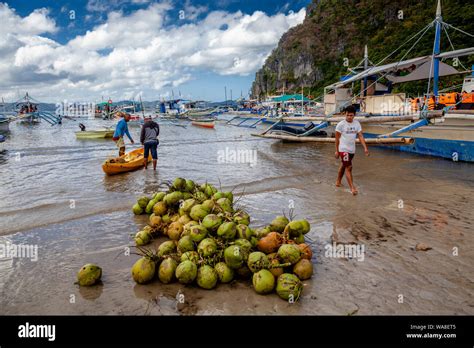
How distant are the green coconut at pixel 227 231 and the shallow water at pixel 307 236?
22.2 inches

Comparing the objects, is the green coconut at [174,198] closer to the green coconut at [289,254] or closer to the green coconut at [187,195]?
the green coconut at [187,195]

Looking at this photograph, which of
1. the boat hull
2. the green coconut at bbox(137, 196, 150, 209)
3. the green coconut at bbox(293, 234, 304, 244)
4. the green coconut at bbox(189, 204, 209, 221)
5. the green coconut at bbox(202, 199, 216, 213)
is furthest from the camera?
the boat hull

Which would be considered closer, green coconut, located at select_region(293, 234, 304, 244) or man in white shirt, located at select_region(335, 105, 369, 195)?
green coconut, located at select_region(293, 234, 304, 244)

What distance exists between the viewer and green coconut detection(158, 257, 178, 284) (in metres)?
3.51

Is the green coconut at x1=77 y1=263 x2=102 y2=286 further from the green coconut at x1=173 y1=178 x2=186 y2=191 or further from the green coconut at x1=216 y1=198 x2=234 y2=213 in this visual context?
the green coconut at x1=173 y1=178 x2=186 y2=191

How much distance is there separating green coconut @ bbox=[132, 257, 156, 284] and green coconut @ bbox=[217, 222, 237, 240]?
873mm

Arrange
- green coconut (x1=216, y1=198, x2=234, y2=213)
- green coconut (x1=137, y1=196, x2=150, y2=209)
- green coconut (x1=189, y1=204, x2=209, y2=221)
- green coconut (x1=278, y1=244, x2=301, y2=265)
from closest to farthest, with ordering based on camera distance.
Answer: green coconut (x1=278, y1=244, x2=301, y2=265) → green coconut (x1=189, y1=204, x2=209, y2=221) → green coconut (x1=216, y1=198, x2=234, y2=213) → green coconut (x1=137, y1=196, x2=150, y2=209)

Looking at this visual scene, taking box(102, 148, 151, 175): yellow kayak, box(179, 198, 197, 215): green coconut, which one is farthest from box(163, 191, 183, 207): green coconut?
box(102, 148, 151, 175): yellow kayak

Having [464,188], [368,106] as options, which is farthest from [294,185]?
[368,106]

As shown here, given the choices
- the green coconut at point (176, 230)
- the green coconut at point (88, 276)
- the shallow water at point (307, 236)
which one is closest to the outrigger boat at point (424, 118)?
the shallow water at point (307, 236)

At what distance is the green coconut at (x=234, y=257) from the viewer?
3414 mm

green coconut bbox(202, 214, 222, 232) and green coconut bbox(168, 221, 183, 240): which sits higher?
green coconut bbox(202, 214, 222, 232)
